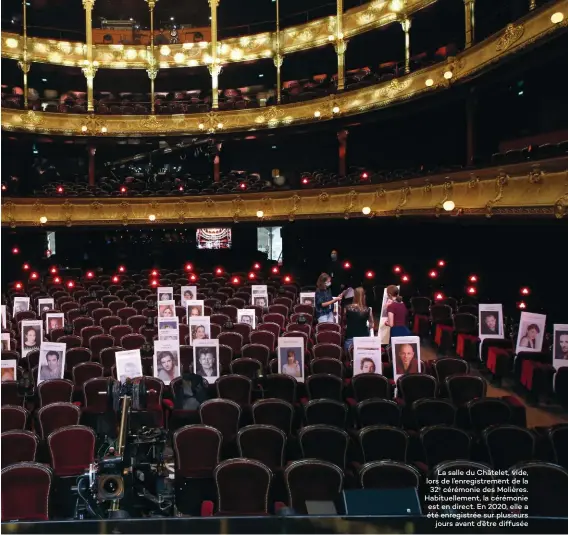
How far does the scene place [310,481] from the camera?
7.36 metres

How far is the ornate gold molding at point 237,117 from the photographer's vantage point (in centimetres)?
2502

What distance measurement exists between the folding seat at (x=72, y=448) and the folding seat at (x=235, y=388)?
10.4 ft

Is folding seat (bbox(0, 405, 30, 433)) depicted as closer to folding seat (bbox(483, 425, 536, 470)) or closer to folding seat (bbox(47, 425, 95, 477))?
folding seat (bbox(47, 425, 95, 477))

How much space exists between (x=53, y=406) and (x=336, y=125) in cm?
2225

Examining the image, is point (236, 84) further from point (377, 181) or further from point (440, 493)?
point (440, 493)

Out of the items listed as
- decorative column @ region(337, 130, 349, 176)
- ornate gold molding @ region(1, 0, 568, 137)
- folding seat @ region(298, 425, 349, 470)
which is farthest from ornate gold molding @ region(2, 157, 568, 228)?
folding seat @ region(298, 425, 349, 470)

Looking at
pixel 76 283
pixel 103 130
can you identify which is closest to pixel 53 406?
pixel 76 283

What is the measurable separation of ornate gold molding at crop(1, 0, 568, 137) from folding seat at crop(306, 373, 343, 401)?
13695 millimetres

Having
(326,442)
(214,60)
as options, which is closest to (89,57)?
(214,60)

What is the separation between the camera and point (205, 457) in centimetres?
873

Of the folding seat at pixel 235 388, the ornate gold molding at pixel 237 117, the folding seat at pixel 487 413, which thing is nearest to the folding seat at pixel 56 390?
the folding seat at pixel 235 388

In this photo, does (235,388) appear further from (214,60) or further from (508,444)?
(214,60)

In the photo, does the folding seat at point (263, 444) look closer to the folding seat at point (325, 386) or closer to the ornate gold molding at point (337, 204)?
the folding seat at point (325, 386)

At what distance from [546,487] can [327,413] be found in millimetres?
3773
